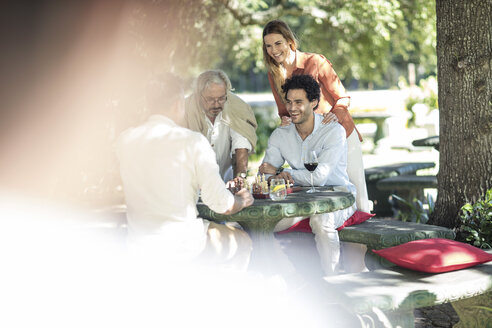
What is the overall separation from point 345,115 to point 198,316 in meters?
2.32

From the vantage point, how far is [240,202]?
3406 mm

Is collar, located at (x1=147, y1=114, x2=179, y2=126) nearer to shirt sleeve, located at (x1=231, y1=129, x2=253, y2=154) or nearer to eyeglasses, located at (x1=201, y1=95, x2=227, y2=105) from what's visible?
eyeglasses, located at (x1=201, y1=95, x2=227, y2=105)

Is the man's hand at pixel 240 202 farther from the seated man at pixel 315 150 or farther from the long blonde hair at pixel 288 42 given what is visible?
the long blonde hair at pixel 288 42

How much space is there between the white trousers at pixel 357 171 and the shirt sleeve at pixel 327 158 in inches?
16.8

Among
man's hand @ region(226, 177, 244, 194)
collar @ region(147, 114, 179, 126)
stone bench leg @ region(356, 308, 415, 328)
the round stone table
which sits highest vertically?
collar @ region(147, 114, 179, 126)

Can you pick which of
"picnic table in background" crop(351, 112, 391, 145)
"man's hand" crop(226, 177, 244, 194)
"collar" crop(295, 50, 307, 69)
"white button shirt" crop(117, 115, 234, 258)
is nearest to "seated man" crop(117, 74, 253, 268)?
"white button shirt" crop(117, 115, 234, 258)

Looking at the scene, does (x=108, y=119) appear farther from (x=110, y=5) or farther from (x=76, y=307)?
(x=76, y=307)

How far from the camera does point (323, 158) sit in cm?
443

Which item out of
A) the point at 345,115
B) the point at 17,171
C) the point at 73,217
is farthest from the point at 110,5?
the point at 345,115

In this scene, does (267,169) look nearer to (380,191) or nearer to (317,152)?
(317,152)

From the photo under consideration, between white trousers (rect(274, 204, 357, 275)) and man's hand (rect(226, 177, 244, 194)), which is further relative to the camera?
white trousers (rect(274, 204, 357, 275))

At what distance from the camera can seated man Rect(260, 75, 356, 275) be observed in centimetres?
432

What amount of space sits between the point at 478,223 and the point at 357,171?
1.00 meters

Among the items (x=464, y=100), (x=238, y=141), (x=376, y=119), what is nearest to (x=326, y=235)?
(x=238, y=141)
